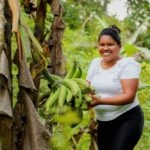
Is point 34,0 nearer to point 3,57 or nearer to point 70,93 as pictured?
point 70,93

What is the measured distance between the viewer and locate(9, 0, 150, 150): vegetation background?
3818 millimetres

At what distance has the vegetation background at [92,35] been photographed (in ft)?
12.5

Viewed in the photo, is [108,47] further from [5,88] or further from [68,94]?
[5,88]

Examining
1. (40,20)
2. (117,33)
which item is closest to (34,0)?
(40,20)

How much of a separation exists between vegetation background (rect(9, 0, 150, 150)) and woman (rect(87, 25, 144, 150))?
38cm

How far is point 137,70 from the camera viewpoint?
2.66 meters

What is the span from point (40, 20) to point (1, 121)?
30.0 inches

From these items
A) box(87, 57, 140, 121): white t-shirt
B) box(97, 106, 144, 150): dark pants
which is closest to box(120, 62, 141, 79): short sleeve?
box(87, 57, 140, 121): white t-shirt

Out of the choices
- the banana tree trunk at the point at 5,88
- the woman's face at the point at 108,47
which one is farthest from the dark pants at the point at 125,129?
the banana tree trunk at the point at 5,88

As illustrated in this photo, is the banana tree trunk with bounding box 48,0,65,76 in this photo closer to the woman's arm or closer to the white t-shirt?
the white t-shirt

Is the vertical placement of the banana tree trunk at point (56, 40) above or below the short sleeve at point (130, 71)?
above

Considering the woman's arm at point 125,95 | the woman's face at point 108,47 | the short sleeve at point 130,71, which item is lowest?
the woman's arm at point 125,95

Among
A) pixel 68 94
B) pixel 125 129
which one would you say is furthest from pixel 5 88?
pixel 125 129

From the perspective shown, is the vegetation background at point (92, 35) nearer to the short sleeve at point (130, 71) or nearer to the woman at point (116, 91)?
the woman at point (116, 91)
